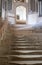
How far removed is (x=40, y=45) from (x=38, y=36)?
933 mm

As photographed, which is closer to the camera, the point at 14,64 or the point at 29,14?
the point at 14,64

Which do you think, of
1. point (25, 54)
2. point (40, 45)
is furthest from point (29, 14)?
point (25, 54)

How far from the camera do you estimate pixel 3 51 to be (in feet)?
11.7

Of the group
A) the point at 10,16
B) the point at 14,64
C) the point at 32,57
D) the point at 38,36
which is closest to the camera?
the point at 14,64

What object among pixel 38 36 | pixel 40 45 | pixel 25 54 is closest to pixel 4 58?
pixel 25 54

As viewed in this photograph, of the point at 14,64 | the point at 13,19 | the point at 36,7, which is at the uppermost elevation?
the point at 36,7

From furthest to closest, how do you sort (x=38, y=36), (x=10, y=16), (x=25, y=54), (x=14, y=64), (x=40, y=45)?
(x=10, y=16) < (x=38, y=36) < (x=40, y=45) < (x=25, y=54) < (x=14, y=64)

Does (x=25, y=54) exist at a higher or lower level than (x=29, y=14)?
lower

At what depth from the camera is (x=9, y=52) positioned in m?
3.81

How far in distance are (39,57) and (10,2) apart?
7.59 m

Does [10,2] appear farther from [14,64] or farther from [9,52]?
[14,64]

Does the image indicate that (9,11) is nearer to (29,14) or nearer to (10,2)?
(10,2)

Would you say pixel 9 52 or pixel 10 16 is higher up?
pixel 10 16

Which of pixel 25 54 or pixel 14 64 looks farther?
pixel 25 54
